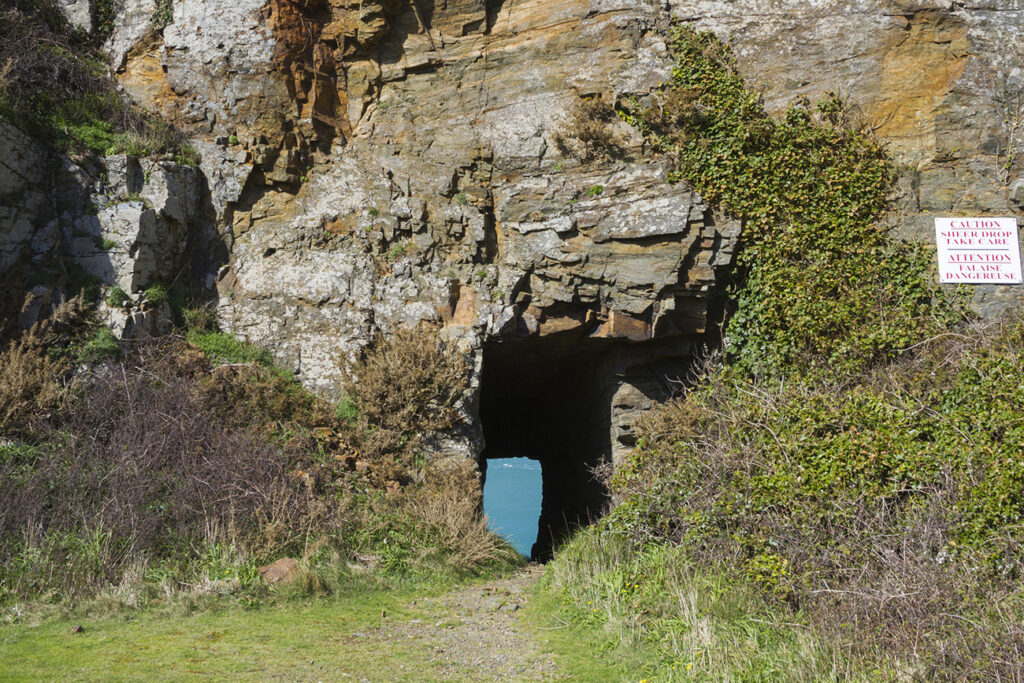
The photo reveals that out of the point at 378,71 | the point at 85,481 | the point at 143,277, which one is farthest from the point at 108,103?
the point at 85,481

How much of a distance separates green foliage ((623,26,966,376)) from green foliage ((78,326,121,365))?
23.8 feet

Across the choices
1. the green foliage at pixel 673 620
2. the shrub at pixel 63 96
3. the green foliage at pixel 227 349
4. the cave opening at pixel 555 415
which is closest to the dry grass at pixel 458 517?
the green foliage at pixel 673 620

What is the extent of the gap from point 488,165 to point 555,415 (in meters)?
5.35

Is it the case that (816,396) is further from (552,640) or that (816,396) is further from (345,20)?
(345,20)

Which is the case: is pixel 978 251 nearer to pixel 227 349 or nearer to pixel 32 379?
pixel 227 349

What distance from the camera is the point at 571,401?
12828 millimetres

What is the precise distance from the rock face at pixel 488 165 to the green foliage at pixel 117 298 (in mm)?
180

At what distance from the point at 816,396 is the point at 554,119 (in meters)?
5.50

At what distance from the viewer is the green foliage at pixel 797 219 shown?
877 cm

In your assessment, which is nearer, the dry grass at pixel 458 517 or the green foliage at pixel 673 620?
the green foliage at pixel 673 620

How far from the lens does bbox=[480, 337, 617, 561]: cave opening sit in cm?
1100

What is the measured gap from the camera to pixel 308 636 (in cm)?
555

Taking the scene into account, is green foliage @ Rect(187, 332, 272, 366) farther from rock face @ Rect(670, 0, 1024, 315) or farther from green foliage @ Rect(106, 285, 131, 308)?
rock face @ Rect(670, 0, 1024, 315)

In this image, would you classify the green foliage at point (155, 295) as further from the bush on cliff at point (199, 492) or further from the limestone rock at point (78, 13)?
the limestone rock at point (78, 13)
